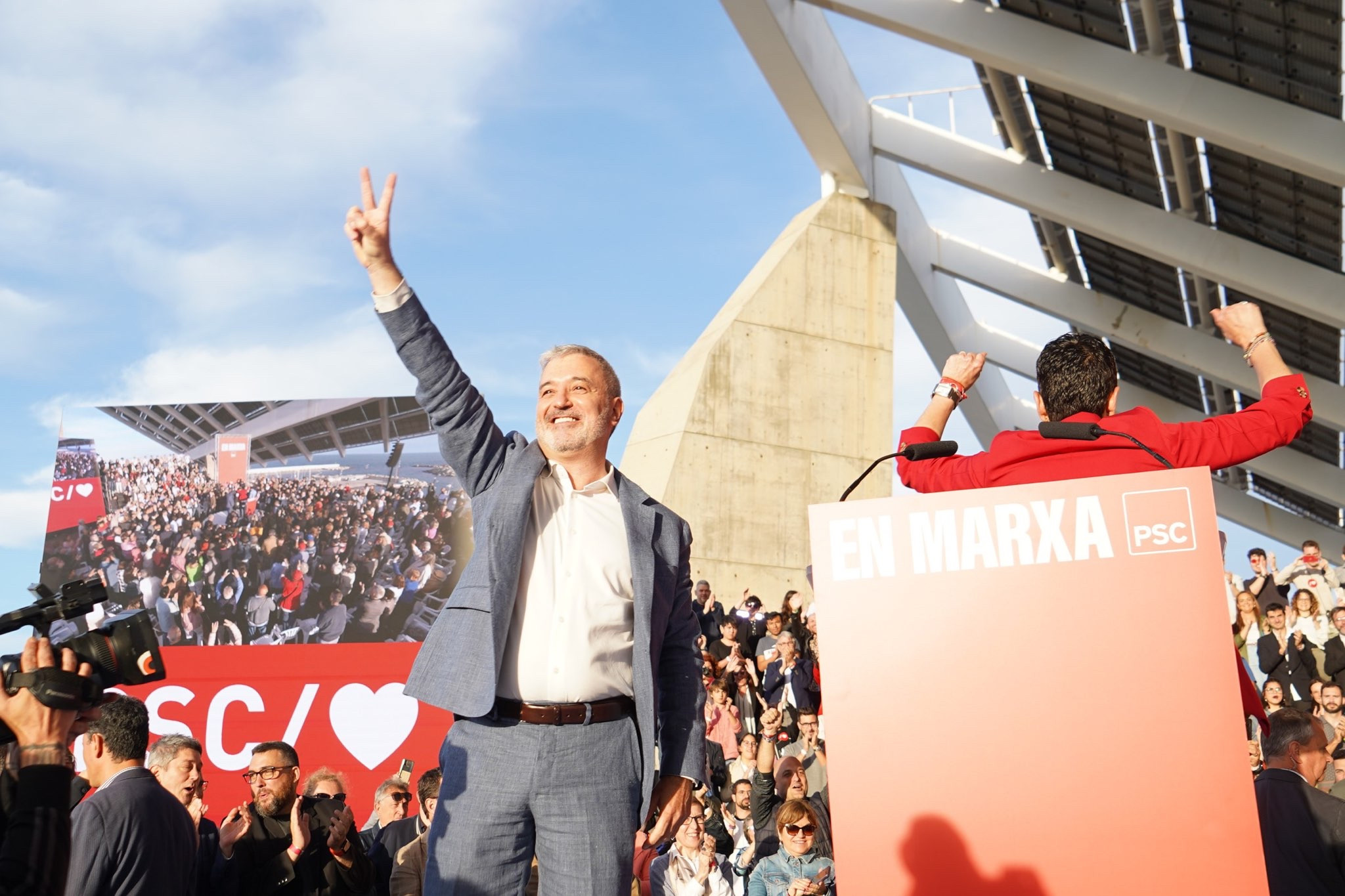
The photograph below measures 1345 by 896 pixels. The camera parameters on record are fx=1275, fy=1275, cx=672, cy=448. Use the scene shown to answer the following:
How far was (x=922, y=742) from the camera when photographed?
2.44m

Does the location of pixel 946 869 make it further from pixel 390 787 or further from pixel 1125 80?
pixel 1125 80

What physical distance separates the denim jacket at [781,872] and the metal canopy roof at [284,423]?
1152 cm

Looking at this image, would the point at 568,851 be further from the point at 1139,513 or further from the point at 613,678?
the point at 1139,513

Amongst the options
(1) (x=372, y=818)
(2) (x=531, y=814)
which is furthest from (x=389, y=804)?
(2) (x=531, y=814)

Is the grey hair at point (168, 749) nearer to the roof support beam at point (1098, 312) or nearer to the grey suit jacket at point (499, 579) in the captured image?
the grey suit jacket at point (499, 579)

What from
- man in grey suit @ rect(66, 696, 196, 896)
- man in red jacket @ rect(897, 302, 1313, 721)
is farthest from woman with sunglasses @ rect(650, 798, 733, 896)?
man in red jacket @ rect(897, 302, 1313, 721)

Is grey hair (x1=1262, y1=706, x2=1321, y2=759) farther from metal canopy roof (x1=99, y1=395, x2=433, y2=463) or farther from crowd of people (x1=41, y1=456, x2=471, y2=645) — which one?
metal canopy roof (x1=99, y1=395, x2=433, y2=463)

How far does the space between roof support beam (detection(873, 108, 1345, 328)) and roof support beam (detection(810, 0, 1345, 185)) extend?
3.44 m

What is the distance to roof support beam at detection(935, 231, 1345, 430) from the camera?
847 inches

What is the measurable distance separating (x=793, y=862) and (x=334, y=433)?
41.8 feet

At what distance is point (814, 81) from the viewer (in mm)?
16391

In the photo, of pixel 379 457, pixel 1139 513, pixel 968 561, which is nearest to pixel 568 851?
pixel 968 561

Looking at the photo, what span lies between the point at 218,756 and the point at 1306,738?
28.3 ft

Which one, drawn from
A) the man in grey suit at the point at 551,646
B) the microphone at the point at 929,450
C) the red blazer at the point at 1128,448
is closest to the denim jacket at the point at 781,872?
the man in grey suit at the point at 551,646
